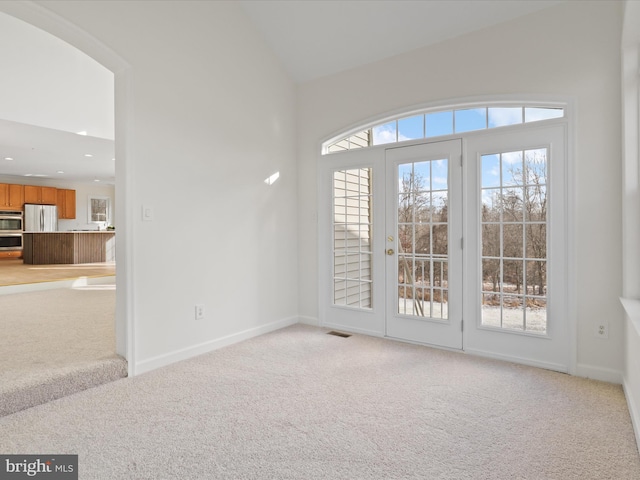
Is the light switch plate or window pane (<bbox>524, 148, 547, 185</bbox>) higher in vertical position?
window pane (<bbox>524, 148, 547, 185</bbox>)

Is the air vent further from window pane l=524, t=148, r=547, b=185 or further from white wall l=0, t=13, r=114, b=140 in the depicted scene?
white wall l=0, t=13, r=114, b=140

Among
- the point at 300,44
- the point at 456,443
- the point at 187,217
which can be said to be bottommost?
the point at 456,443

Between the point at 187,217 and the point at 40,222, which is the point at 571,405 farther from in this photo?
the point at 40,222

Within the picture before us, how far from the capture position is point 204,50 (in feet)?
11.7

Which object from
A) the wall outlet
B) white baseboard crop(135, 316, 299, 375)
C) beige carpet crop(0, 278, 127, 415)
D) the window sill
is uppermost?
the window sill

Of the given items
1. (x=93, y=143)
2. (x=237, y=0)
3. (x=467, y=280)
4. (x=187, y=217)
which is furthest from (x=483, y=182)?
(x=93, y=143)

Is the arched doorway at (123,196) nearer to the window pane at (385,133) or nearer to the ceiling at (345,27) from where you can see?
the ceiling at (345,27)

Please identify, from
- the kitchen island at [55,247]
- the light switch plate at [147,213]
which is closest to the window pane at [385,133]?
Answer: the light switch plate at [147,213]

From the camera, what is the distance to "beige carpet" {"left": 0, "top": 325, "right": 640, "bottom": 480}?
1.86 m

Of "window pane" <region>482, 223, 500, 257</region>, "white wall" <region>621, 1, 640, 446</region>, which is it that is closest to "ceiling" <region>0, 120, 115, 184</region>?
"window pane" <region>482, 223, 500, 257</region>

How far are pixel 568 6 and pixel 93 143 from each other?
22.7 ft

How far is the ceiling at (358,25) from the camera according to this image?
130 inches

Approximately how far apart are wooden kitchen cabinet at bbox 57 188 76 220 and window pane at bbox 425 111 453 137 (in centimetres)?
1165

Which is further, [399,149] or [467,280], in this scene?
[399,149]
